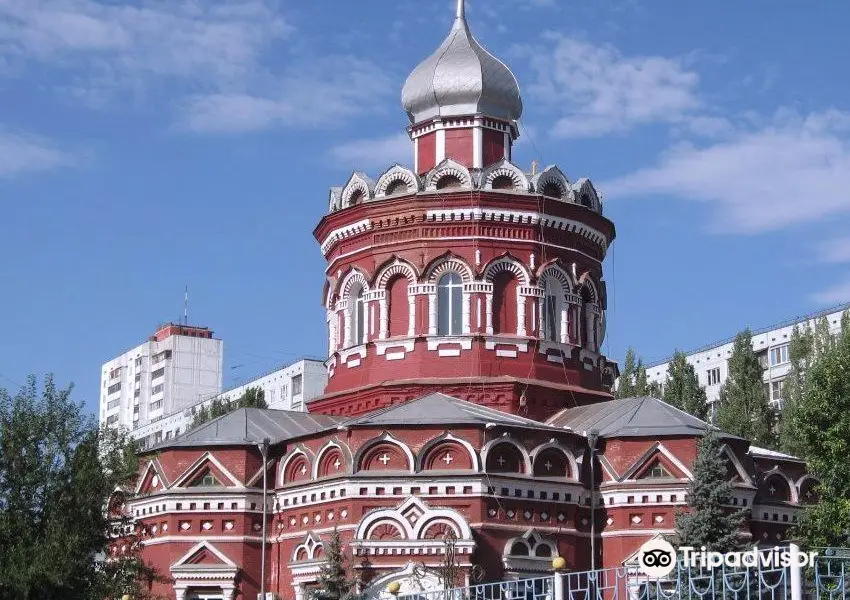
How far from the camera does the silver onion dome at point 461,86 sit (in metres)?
34.3

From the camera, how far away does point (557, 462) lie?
28.7m

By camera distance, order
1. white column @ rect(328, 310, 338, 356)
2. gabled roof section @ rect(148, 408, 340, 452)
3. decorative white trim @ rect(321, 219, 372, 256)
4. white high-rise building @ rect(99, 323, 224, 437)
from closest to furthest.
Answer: gabled roof section @ rect(148, 408, 340, 452) < decorative white trim @ rect(321, 219, 372, 256) < white column @ rect(328, 310, 338, 356) < white high-rise building @ rect(99, 323, 224, 437)

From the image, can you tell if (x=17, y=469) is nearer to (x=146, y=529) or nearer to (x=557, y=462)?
(x=146, y=529)

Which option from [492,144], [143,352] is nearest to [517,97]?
[492,144]

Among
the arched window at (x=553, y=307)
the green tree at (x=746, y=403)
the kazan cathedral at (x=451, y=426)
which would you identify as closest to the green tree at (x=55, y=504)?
the kazan cathedral at (x=451, y=426)

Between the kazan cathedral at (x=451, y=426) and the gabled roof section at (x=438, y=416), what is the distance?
0.21 ft

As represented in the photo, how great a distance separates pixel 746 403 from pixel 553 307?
454 inches

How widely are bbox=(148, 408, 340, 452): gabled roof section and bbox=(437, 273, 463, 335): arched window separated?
2983 millimetres

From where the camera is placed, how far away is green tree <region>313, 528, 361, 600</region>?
26281 mm

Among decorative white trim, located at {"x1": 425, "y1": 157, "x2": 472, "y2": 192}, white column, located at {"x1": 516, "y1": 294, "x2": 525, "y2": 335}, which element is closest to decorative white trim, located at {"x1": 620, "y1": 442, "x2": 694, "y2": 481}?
white column, located at {"x1": 516, "y1": 294, "x2": 525, "y2": 335}

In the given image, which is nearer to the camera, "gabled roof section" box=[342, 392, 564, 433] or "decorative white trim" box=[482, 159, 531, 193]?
"gabled roof section" box=[342, 392, 564, 433]

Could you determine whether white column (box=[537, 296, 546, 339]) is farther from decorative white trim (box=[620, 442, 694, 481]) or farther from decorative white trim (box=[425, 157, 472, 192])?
decorative white trim (box=[620, 442, 694, 481])

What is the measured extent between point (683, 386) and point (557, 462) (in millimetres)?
15717

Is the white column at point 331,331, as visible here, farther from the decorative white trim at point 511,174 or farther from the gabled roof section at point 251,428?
the decorative white trim at point 511,174
